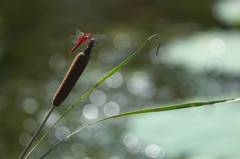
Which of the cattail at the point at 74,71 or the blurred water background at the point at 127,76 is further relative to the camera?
Result: the blurred water background at the point at 127,76

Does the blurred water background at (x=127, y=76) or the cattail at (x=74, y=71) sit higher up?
the cattail at (x=74, y=71)

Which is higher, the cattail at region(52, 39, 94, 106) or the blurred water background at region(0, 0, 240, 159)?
the cattail at region(52, 39, 94, 106)

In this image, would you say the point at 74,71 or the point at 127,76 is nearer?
the point at 74,71

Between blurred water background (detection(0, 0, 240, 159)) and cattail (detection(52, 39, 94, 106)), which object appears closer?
cattail (detection(52, 39, 94, 106))

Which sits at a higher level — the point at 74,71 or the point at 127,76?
the point at 74,71

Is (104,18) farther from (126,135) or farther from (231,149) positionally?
(231,149)

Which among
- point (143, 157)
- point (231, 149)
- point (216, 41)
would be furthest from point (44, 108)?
point (231, 149)
